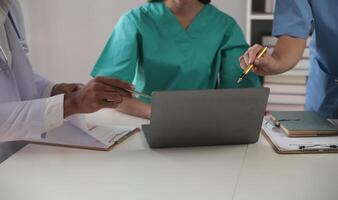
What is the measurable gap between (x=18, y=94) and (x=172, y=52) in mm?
678

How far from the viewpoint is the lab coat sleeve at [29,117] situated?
3.73 feet

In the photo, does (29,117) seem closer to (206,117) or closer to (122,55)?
(206,117)

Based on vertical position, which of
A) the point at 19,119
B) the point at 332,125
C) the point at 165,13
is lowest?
the point at 332,125

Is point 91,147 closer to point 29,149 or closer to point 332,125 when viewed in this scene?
point 29,149

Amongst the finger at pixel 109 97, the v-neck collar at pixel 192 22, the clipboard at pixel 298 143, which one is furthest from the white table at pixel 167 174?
the v-neck collar at pixel 192 22

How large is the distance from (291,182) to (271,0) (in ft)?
5.18

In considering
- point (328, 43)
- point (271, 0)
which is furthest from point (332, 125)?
point (271, 0)

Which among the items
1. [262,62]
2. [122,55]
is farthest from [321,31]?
[122,55]

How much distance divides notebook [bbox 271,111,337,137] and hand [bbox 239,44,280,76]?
0.49 feet

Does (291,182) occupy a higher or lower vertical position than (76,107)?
lower

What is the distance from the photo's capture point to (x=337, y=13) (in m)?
1.49

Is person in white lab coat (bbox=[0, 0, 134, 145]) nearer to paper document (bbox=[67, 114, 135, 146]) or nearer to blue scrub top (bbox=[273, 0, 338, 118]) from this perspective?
paper document (bbox=[67, 114, 135, 146])

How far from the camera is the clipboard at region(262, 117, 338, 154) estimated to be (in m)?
1.19

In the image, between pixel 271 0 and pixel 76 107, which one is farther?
pixel 271 0
